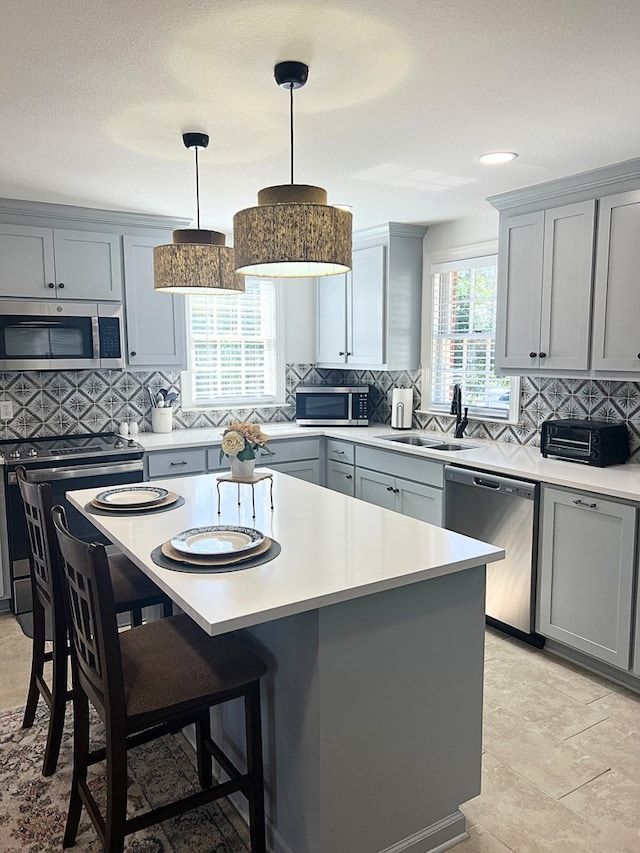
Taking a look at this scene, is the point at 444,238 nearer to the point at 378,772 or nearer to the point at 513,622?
the point at 513,622

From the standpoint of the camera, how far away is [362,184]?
3455mm

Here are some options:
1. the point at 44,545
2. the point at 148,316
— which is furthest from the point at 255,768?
the point at 148,316

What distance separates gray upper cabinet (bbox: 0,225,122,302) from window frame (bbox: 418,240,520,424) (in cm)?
218

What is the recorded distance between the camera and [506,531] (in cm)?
338

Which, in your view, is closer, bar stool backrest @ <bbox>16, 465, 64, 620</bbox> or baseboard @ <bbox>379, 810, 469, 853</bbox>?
baseboard @ <bbox>379, 810, 469, 853</bbox>

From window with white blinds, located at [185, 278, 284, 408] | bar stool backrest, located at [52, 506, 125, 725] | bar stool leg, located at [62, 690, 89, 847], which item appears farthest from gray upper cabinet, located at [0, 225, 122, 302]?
bar stool leg, located at [62, 690, 89, 847]

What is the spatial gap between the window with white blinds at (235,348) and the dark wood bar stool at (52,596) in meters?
2.45

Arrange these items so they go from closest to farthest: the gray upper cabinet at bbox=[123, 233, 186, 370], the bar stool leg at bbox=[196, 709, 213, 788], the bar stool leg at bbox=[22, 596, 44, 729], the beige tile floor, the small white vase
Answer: the beige tile floor
the bar stool leg at bbox=[196, 709, 213, 788]
the bar stool leg at bbox=[22, 596, 44, 729]
the small white vase
the gray upper cabinet at bbox=[123, 233, 186, 370]

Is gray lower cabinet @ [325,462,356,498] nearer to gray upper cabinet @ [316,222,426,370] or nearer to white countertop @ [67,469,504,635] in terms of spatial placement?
gray upper cabinet @ [316,222,426,370]

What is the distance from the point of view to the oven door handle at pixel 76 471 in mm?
3568

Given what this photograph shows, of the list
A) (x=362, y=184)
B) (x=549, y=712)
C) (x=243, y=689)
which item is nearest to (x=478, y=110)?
(x=362, y=184)

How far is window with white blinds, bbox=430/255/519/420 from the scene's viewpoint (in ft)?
13.9

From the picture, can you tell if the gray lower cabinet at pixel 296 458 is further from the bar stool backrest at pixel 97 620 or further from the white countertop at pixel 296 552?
the bar stool backrest at pixel 97 620

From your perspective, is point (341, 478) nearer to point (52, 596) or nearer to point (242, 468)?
point (242, 468)
